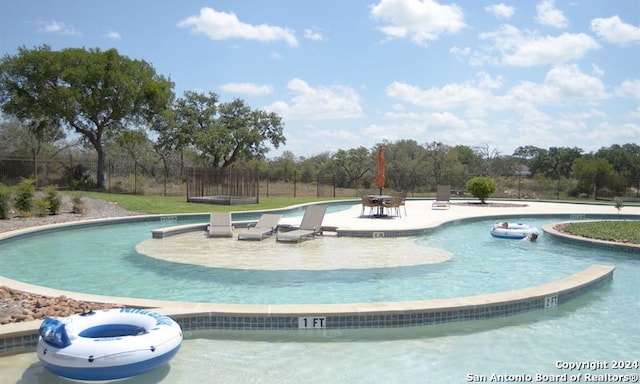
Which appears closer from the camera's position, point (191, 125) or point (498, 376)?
point (498, 376)

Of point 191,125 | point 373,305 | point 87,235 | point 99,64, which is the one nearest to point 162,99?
point 99,64

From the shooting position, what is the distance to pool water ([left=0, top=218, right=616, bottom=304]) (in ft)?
24.3

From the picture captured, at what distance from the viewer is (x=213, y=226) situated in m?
12.9

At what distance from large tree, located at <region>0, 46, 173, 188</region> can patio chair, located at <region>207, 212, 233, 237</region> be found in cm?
1727

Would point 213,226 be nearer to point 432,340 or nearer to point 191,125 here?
point 432,340

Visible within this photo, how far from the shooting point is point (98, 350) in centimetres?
416

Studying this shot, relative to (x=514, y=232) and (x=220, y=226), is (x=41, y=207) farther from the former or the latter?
(x=514, y=232)

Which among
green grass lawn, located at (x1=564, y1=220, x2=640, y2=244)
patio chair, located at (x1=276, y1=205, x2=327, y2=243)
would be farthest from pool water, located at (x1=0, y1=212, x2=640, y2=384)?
patio chair, located at (x1=276, y1=205, x2=327, y2=243)

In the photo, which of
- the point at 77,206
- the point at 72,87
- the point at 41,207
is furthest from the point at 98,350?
the point at 72,87

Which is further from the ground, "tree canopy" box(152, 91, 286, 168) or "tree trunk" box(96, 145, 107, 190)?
"tree canopy" box(152, 91, 286, 168)

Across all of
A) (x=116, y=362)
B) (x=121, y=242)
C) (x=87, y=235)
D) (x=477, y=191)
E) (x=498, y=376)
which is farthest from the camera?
(x=477, y=191)

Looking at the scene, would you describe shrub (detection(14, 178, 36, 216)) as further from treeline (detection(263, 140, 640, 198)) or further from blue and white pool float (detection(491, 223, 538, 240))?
treeline (detection(263, 140, 640, 198))

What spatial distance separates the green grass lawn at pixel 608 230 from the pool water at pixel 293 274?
89cm

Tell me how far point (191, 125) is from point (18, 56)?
12.2 meters
